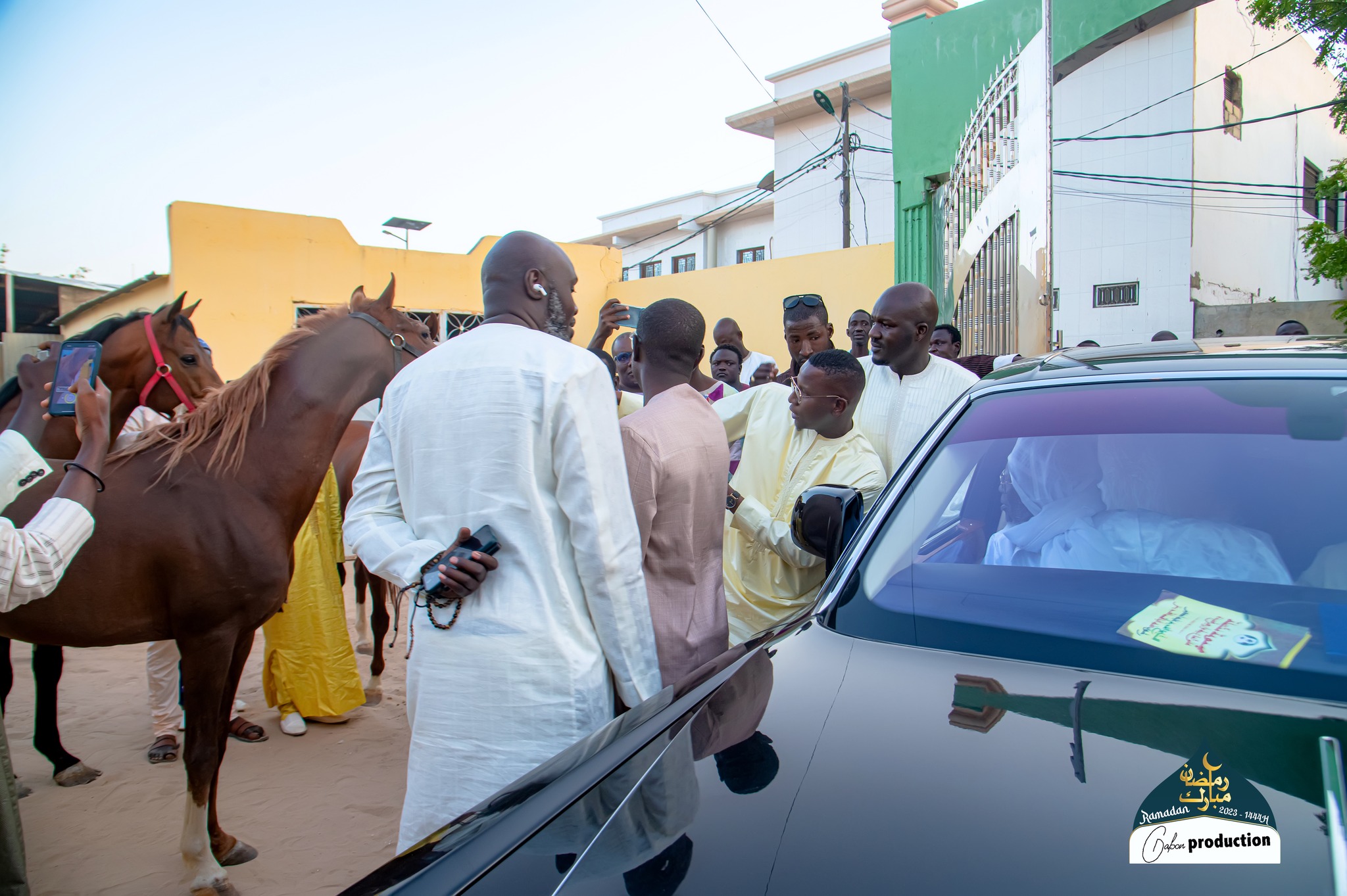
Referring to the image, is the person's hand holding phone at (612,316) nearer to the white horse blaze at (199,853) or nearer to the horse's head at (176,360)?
the horse's head at (176,360)

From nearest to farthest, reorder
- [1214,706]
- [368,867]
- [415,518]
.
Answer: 1. [1214,706]
2. [415,518]
3. [368,867]

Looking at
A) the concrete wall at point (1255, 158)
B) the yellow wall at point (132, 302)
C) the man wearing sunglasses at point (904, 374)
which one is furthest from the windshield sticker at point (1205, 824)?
the yellow wall at point (132, 302)

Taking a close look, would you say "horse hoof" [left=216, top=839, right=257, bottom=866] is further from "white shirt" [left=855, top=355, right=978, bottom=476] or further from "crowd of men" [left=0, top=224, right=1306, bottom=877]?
"white shirt" [left=855, top=355, right=978, bottom=476]

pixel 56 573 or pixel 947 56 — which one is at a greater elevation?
pixel 947 56

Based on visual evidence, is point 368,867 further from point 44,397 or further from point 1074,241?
point 1074,241

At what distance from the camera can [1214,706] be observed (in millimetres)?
1332

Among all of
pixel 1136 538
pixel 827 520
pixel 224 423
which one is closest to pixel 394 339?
pixel 224 423

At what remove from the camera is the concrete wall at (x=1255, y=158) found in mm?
12906

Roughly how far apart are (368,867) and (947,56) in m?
10.1

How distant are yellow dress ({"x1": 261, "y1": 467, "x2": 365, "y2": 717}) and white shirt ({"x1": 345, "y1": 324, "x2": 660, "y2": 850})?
291 centimetres

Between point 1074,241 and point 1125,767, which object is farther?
point 1074,241

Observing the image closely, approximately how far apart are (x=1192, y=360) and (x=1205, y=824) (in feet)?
4.35

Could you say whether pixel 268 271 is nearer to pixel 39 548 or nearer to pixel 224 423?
pixel 224 423

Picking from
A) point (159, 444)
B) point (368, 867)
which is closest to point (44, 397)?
point (159, 444)
